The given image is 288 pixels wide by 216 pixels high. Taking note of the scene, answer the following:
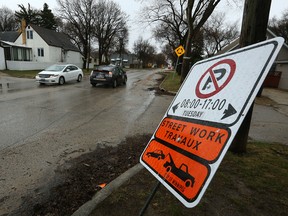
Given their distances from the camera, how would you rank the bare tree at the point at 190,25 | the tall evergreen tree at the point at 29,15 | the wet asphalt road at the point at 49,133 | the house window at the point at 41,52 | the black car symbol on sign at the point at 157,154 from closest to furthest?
the black car symbol on sign at the point at 157,154, the wet asphalt road at the point at 49,133, the bare tree at the point at 190,25, the house window at the point at 41,52, the tall evergreen tree at the point at 29,15

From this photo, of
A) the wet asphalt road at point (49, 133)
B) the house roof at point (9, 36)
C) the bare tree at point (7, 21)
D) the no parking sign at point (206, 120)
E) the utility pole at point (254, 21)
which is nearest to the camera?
the no parking sign at point (206, 120)

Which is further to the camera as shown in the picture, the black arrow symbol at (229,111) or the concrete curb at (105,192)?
the concrete curb at (105,192)

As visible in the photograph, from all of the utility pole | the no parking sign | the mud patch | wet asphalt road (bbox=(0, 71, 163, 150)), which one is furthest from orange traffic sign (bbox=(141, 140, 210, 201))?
wet asphalt road (bbox=(0, 71, 163, 150))

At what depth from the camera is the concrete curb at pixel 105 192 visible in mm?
2232

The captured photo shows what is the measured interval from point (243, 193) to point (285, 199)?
1.63 ft

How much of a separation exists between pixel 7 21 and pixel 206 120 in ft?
251

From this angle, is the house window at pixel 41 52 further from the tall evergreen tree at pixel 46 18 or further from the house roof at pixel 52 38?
the tall evergreen tree at pixel 46 18

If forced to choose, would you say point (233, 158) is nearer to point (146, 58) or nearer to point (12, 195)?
point (12, 195)

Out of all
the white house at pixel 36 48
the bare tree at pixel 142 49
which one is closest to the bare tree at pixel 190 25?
the white house at pixel 36 48

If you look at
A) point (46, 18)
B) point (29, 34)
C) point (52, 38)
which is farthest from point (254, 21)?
point (46, 18)

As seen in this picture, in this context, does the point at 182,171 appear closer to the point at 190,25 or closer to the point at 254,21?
the point at 254,21

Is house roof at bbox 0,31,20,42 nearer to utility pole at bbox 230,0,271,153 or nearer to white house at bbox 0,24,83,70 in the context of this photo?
white house at bbox 0,24,83,70

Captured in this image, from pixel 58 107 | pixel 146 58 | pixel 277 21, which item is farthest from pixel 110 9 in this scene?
pixel 146 58

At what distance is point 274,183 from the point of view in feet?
9.25
